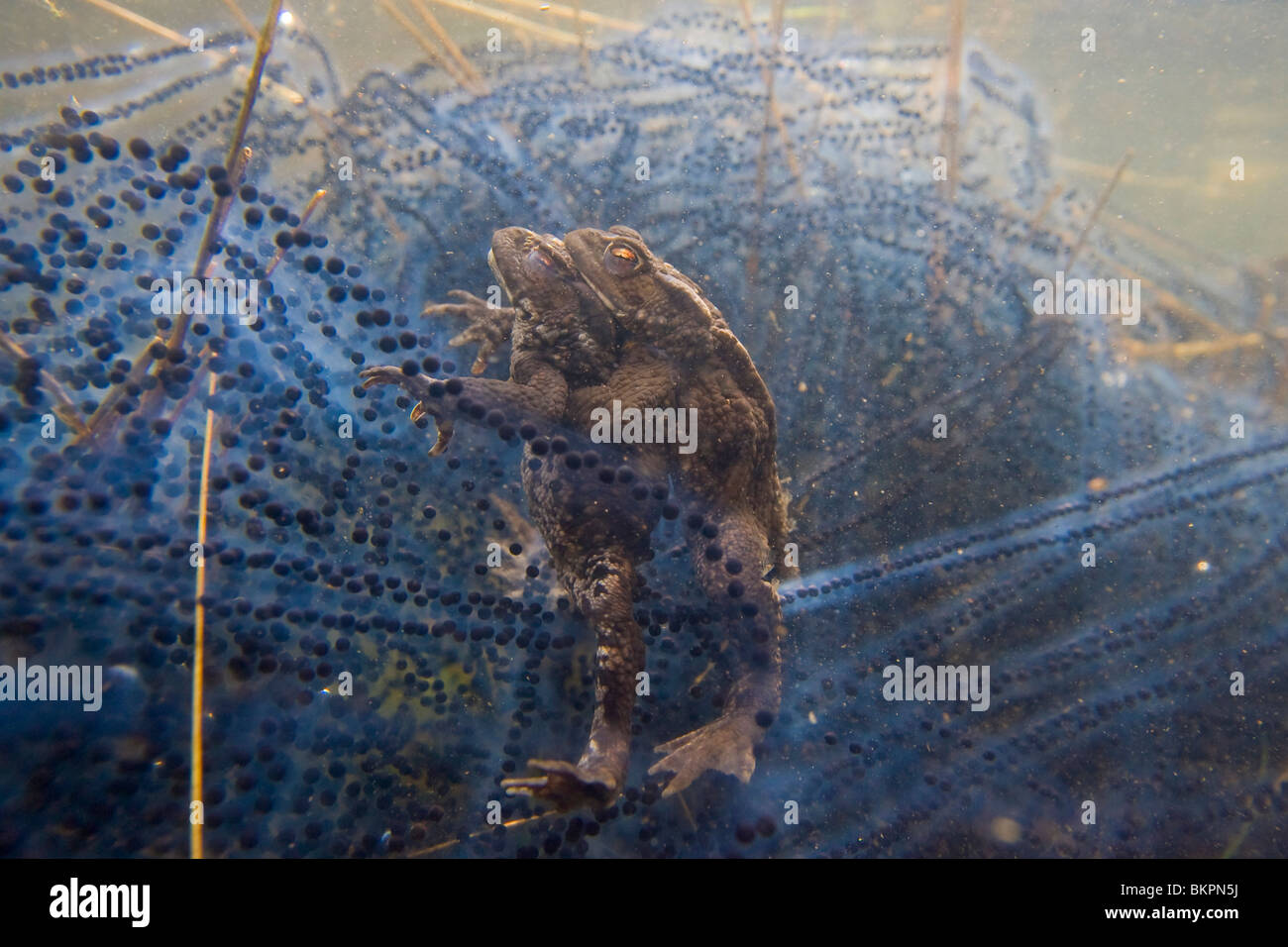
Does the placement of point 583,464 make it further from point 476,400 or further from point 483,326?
point 483,326

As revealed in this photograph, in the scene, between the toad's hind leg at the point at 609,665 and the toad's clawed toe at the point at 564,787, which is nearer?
the toad's clawed toe at the point at 564,787

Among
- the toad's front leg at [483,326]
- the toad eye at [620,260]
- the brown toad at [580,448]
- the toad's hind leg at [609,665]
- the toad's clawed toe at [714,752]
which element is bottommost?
the toad's clawed toe at [714,752]

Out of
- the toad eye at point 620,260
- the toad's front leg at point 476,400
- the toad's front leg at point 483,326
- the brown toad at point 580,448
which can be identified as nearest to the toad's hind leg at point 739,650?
the brown toad at point 580,448

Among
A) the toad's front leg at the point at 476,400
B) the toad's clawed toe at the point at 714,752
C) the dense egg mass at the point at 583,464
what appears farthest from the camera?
the toad's clawed toe at the point at 714,752

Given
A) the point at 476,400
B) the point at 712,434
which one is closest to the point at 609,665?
the point at 712,434

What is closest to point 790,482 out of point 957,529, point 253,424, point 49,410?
point 957,529

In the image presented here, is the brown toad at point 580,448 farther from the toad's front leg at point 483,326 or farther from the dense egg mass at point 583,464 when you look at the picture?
the toad's front leg at point 483,326
